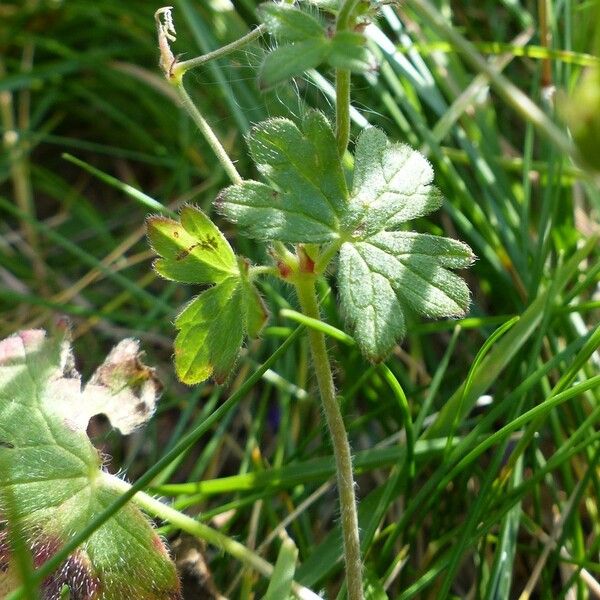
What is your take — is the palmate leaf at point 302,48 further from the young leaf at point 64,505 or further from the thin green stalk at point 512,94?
the young leaf at point 64,505

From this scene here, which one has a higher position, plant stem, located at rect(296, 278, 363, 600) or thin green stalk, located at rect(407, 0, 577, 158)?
thin green stalk, located at rect(407, 0, 577, 158)

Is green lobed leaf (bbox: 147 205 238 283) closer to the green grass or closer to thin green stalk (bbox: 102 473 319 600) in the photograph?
the green grass

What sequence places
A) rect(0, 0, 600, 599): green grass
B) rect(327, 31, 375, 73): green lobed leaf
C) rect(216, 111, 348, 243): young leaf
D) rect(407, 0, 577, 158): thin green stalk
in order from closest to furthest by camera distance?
rect(407, 0, 577, 158): thin green stalk < rect(327, 31, 375, 73): green lobed leaf < rect(216, 111, 348, 243): young leaf < rect(0, 0, 600, 599): green grass

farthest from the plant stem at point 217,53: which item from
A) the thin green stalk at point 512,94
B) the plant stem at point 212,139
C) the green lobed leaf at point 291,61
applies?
the thin green stalk at point 512,94

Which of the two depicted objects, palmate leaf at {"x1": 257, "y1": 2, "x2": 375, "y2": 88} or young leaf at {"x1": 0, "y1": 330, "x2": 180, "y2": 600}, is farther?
young leaf at {"x1": 0, "y1": 330, "x2": 180, "y2": 600}

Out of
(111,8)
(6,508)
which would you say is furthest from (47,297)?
(6,508)

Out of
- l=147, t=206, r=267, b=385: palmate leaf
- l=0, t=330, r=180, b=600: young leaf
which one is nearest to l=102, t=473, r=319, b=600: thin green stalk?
l=0, t=330, r=180, b=600: young leaf

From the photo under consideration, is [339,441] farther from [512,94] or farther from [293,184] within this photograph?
[512,94]
